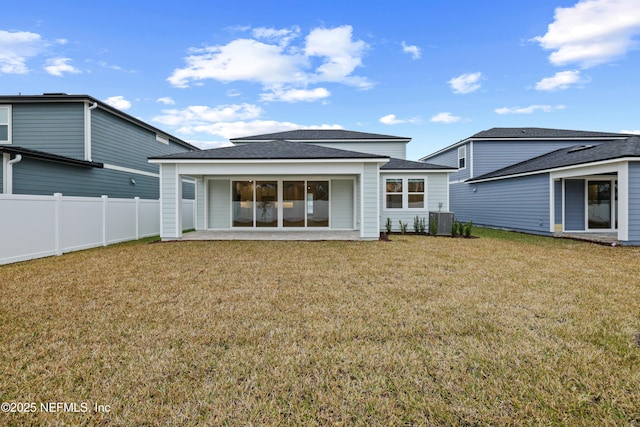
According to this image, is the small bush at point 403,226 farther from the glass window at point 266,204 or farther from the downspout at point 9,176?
the downspout at point 9,176

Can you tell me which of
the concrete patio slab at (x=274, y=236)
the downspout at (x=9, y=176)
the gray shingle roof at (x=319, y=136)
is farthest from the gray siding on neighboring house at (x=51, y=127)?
the gray shingle roof at (x=319, y=136)

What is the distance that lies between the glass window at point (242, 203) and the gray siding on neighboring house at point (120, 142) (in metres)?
5.19

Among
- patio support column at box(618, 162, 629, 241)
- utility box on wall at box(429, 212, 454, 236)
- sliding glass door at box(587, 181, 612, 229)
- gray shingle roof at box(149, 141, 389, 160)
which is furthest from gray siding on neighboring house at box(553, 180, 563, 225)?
gray shingle roof at box(149, 141, 389, 160)

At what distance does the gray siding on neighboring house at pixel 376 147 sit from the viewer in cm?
1673

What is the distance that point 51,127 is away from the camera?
1154 cm

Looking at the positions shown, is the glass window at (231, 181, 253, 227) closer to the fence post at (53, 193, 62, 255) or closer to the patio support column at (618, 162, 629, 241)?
the fence post at (53, 193, 62, 255)

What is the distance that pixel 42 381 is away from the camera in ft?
7.50

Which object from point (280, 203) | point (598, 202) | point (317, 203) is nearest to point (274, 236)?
point (280, 203)

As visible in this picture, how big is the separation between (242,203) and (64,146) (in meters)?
6.89

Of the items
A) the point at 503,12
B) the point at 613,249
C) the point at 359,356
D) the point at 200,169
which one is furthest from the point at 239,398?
the point at 503,12

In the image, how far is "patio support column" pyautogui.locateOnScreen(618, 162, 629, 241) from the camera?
29.7 feet

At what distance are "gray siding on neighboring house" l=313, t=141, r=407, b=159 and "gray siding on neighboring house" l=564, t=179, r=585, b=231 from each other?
7.43 m

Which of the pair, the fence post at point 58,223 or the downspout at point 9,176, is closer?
the fence post at point 58,223

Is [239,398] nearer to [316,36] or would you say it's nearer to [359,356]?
[359,356]
